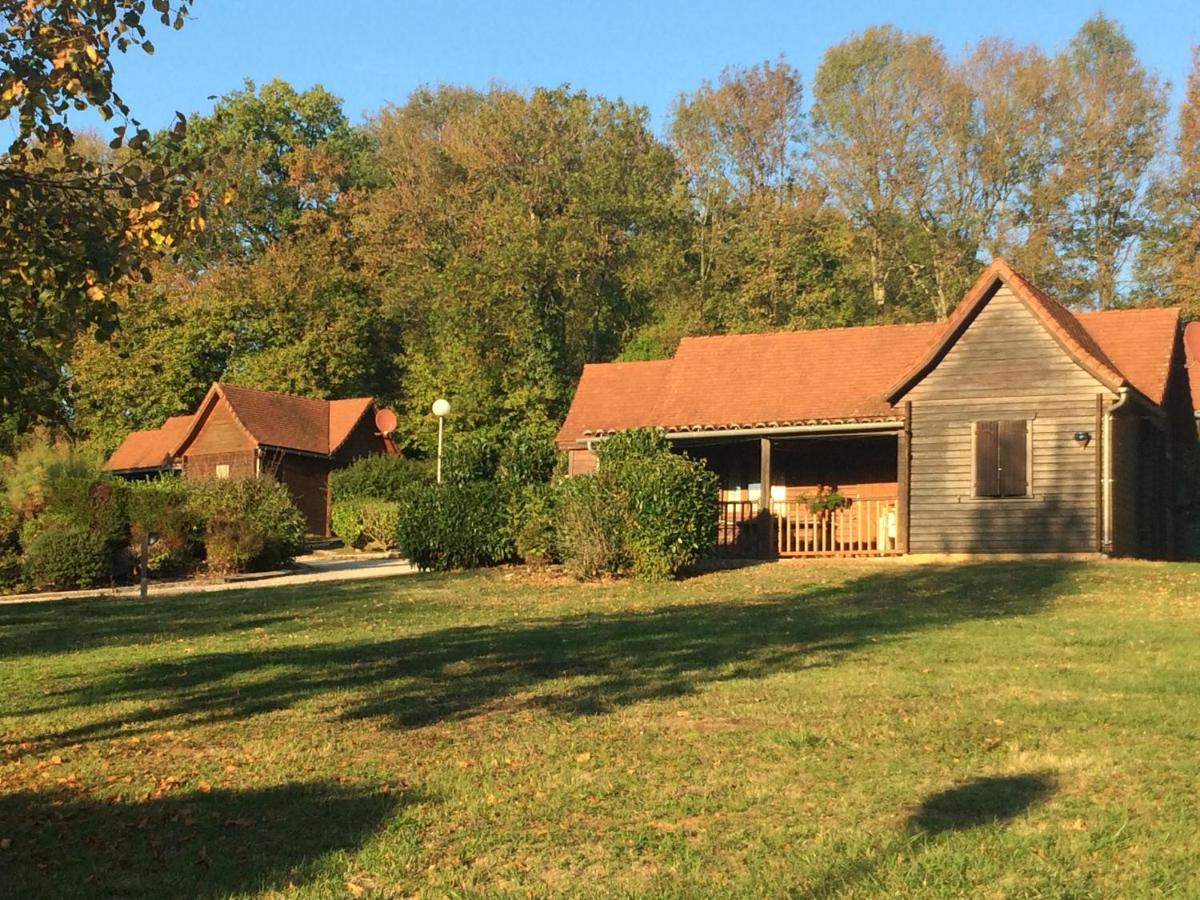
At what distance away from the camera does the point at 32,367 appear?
8.20m

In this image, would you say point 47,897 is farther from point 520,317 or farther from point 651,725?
point 520,317

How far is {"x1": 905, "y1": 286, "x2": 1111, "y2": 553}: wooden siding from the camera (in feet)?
74.8

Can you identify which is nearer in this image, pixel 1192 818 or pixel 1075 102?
pixel 1192 818

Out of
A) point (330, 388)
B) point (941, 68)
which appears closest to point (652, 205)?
point (941, 68)

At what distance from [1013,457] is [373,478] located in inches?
872

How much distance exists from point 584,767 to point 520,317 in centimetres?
3962

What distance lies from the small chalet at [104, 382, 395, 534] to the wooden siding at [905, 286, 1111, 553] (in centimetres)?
2400

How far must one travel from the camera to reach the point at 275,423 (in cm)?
4375

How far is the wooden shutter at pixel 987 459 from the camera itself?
23328 millimetres

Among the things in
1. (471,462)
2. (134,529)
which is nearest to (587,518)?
(471,462)

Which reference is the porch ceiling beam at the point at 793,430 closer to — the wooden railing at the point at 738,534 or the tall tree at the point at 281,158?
the wooden railing at the point at 738,534

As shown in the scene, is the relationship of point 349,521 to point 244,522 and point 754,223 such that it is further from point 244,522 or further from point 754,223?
point 754,223

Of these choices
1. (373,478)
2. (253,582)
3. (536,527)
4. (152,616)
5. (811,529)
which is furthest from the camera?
(373,478)

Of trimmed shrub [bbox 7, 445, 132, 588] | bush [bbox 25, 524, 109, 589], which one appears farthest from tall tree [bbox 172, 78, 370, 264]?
bush [bbox 25, 524, 109, 589]
